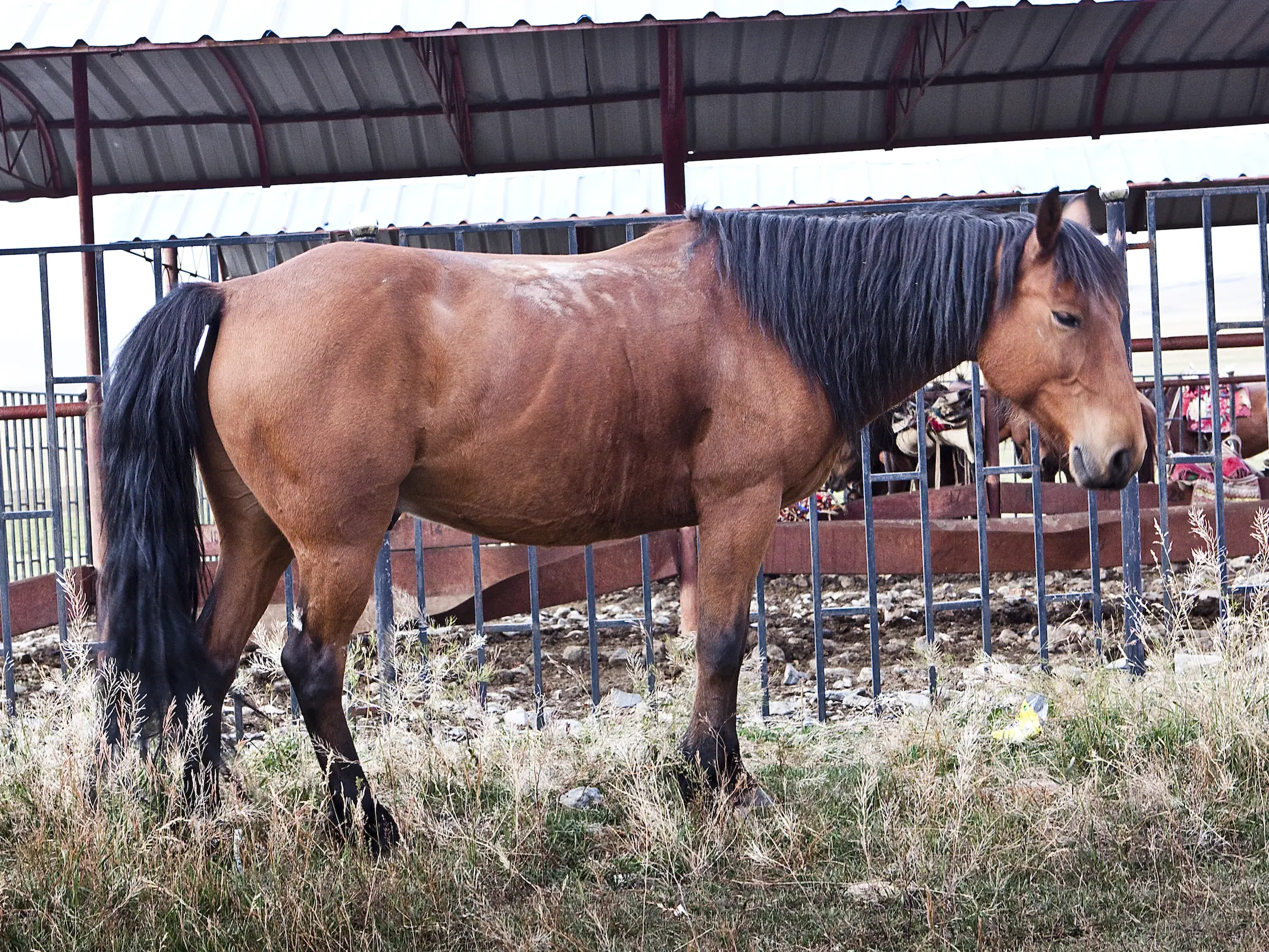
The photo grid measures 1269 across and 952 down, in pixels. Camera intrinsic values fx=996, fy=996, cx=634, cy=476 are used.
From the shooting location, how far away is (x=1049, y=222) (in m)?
3.13

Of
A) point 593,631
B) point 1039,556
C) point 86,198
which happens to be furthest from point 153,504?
point 86,198

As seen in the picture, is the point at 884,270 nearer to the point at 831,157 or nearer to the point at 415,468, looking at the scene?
the point at 415,468

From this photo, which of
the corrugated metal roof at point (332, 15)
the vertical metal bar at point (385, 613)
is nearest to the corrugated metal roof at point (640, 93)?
the corrugated metal roof at point (332, 15)

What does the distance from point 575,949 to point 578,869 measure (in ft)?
1.96

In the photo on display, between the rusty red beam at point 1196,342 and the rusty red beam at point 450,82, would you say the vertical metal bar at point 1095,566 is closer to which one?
the rusty red beam at point 1196,342

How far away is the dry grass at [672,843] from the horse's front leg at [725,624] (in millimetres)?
148

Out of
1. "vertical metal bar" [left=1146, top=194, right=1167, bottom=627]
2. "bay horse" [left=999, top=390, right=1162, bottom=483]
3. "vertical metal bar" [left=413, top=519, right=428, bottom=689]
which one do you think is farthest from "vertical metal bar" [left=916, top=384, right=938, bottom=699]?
"vertical metal bar" [left=413, top=519, right=428, bottom=689]

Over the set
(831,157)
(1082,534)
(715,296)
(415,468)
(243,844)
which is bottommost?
(243,844)

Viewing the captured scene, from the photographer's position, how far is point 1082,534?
599 centimetres

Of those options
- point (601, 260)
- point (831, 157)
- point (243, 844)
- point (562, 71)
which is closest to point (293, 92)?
point (562, 71)

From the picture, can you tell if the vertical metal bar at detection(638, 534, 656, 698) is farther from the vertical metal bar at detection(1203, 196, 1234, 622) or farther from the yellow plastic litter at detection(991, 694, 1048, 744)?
the vertical metal bar at detection(1203, 196, 1234, 622)

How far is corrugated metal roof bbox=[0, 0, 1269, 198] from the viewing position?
1077 centimetres

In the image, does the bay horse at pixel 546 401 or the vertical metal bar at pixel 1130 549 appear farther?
the vertical metal bar at pixel 1130 549

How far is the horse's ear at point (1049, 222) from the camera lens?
303 centimetres
